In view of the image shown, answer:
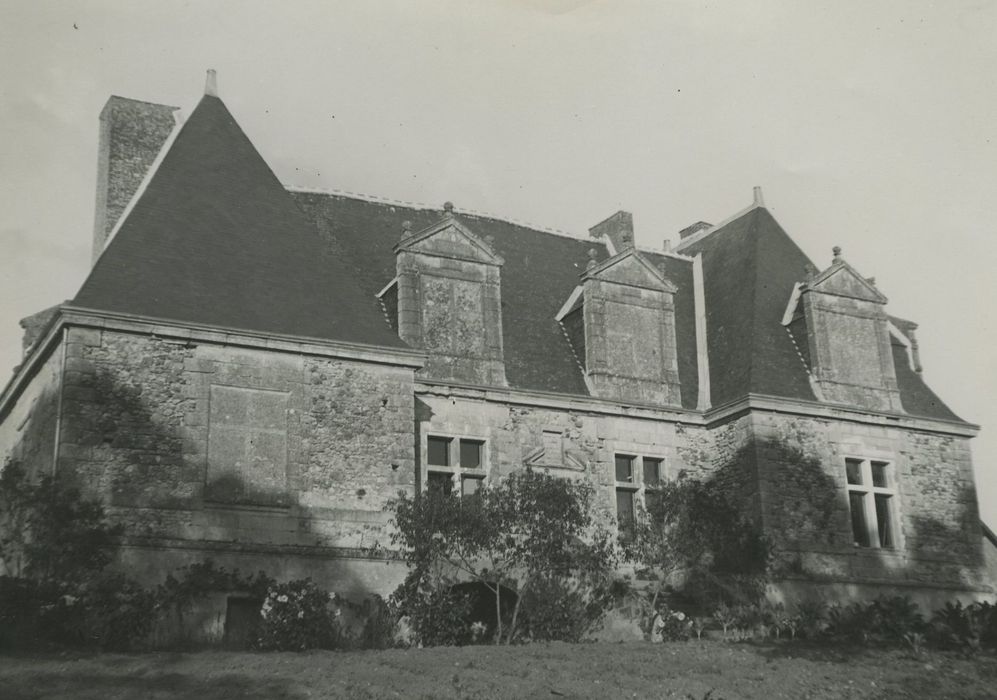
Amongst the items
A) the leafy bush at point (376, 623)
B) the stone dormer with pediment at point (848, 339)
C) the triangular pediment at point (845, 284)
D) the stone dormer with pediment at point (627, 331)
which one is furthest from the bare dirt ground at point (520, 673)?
the triangular pediment at point (845, 284)

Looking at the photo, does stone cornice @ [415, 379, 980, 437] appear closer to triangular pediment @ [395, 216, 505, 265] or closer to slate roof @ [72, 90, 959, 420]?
slate roof @ [72, 90, 959, 420]

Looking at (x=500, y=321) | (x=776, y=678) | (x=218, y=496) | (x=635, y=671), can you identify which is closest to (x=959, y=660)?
(x=776, y=678)

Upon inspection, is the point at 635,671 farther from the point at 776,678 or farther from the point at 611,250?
the point at 611,250

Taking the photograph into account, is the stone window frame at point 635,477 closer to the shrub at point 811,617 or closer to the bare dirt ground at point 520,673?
the shrub at point 811,617

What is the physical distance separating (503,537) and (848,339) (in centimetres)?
848

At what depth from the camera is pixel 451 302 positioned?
808 inches

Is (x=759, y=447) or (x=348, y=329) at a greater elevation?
(x=348, y=329)

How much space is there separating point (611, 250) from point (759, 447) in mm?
5952

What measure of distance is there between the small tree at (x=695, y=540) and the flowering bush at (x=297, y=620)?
16.9ft

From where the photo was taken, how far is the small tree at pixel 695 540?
19.3 metres

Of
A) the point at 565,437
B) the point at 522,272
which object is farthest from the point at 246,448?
the point at 522,272

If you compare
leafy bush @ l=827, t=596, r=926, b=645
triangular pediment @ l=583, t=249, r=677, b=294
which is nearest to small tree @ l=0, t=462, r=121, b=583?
triangular pediment @ l=583, t=249, r=677, b=294

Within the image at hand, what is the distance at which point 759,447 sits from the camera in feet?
69.6

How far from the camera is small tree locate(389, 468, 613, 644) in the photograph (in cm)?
1734
